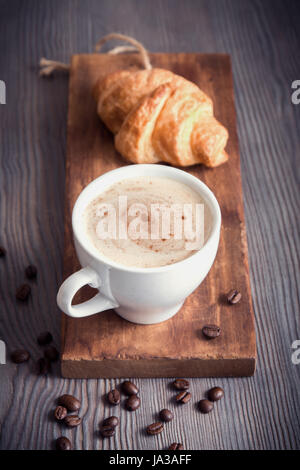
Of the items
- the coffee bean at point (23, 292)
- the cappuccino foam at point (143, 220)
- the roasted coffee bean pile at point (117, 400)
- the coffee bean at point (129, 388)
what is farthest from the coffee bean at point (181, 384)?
the coffee bean at point (23, 292)

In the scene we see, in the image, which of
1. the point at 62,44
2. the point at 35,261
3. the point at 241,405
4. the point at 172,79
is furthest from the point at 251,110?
the point at 241,405

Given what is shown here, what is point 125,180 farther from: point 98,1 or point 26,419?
point 98,1

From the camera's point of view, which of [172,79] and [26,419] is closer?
[26,419]

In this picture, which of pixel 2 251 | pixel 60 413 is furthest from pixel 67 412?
pixel 2 251

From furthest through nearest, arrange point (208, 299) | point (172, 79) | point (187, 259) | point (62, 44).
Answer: point (62, 44) → point (172, 79) → point (208, 299) → point (187, 259)

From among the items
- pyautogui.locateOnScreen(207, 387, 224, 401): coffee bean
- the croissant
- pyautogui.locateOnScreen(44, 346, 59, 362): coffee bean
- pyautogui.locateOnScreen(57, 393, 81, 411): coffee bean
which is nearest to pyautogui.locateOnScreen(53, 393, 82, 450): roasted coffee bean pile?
pyautogui.locateOnScreen(57, 393, 81, 411): coffee bean

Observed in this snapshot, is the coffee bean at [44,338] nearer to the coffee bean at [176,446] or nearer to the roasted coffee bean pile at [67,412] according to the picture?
the roasted coffee bean pile at [67,412]
